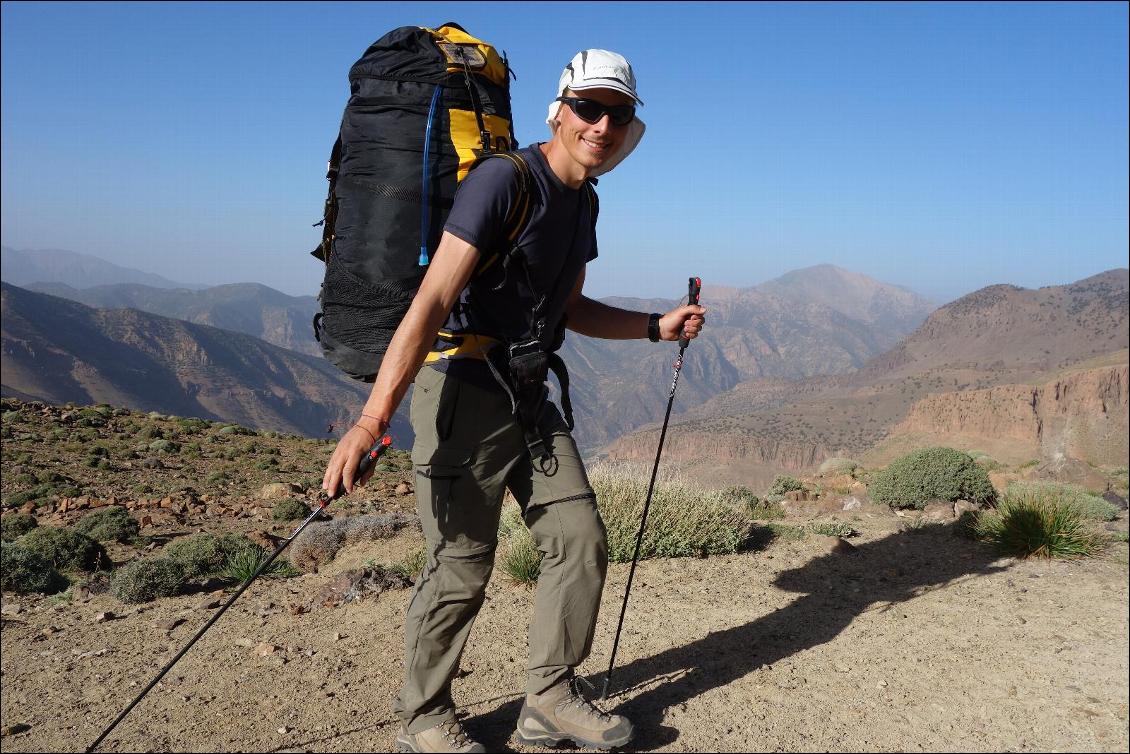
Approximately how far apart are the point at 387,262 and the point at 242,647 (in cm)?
323

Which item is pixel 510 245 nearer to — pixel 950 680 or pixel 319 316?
pixel 319 316

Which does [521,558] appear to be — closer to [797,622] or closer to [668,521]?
[668,521]

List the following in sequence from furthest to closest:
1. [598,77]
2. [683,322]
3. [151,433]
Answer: [151,433] < [683,322] < [598,77]

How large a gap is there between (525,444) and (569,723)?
113cm

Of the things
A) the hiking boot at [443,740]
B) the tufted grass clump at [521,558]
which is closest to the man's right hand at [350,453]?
the hiking boot at [443,740]

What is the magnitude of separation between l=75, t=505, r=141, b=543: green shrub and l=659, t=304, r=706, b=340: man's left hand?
8.27 metres

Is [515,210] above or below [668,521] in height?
above

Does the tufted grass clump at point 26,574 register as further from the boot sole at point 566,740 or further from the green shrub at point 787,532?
the green shrub at point 787,532

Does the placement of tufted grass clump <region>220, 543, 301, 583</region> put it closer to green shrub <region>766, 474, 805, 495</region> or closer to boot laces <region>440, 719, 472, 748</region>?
boot laces <region>440, 719, 472, 748</region>

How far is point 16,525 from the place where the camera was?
1058cm

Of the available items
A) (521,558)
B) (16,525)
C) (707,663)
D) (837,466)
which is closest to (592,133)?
(707,663)

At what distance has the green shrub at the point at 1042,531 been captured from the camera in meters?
6.34

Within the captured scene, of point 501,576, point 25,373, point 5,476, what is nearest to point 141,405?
point 25,373

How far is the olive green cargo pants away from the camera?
2.87m
